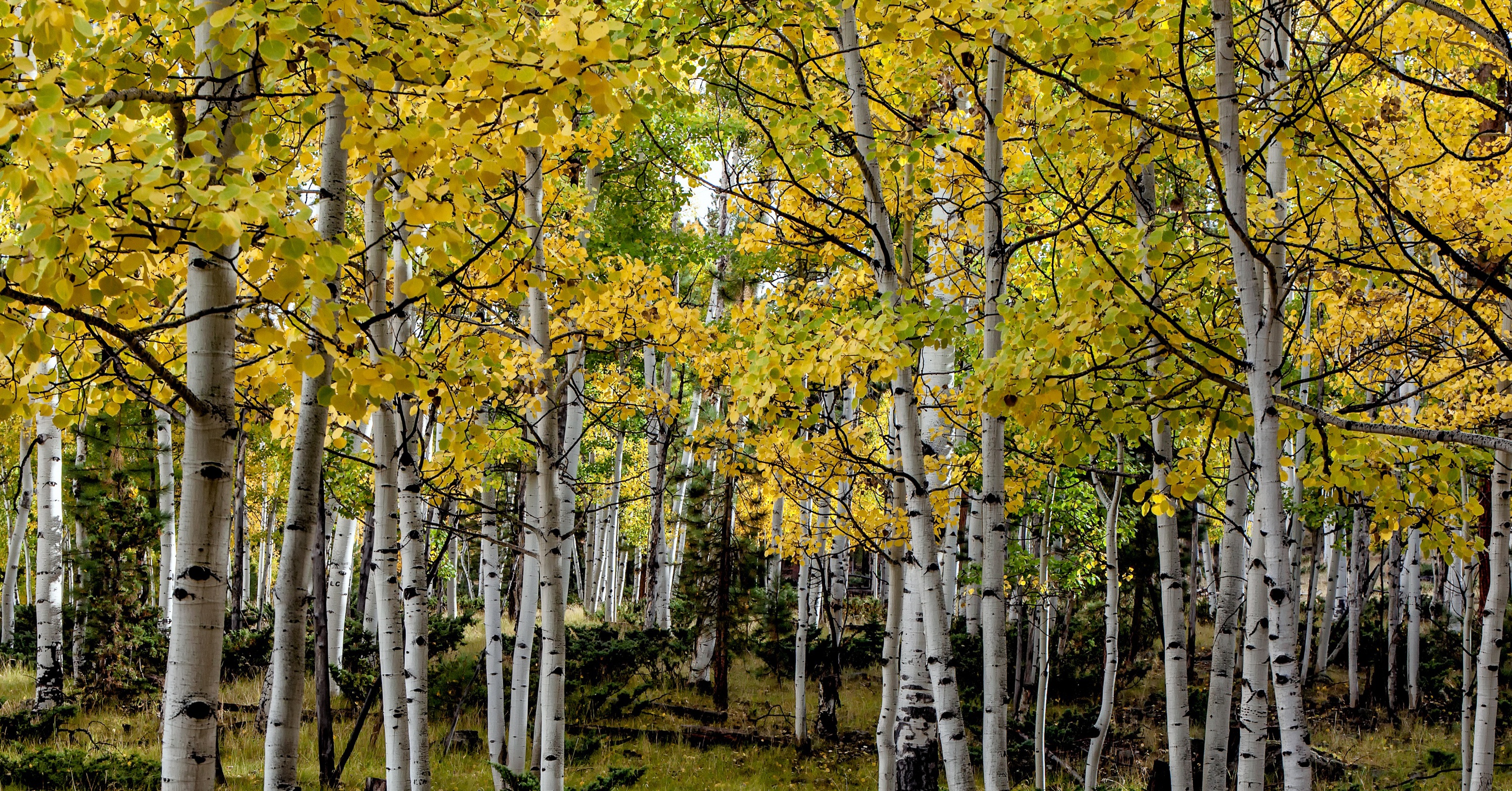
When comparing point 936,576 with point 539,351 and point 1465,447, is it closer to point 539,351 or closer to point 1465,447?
point 539,351

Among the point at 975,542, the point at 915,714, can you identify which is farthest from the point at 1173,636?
the point at 975,542

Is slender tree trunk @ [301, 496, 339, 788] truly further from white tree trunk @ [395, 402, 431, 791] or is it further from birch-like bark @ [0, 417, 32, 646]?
birch-like bark @ [0, 417, 32, 646]

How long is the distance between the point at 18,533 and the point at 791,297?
951 cm

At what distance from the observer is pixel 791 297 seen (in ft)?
27.3

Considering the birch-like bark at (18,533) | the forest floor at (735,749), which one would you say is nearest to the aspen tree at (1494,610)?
the forest floor at (735,749)

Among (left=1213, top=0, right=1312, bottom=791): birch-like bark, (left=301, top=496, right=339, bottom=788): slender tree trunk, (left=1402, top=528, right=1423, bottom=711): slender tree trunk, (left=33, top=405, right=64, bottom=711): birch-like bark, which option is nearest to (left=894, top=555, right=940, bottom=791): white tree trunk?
(left=1213, top=0, right=1312, bottom=791): birch-like bark

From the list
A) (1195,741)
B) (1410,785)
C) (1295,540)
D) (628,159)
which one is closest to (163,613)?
(628,159)

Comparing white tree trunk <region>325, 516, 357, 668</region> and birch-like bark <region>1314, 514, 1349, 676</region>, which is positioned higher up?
white tree trunk <region>325, 516, 357, 668</region>

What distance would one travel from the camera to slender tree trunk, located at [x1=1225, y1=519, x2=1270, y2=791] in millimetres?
3702

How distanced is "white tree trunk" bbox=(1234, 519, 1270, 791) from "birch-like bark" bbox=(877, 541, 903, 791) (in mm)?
2521

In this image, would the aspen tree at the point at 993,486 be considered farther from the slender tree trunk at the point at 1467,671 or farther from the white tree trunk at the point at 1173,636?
the slender tree trunk at the point at 1467,671

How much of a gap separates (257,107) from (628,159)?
7.83 meters

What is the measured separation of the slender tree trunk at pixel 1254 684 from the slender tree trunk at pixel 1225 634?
374 millimetres

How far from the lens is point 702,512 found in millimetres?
13883
